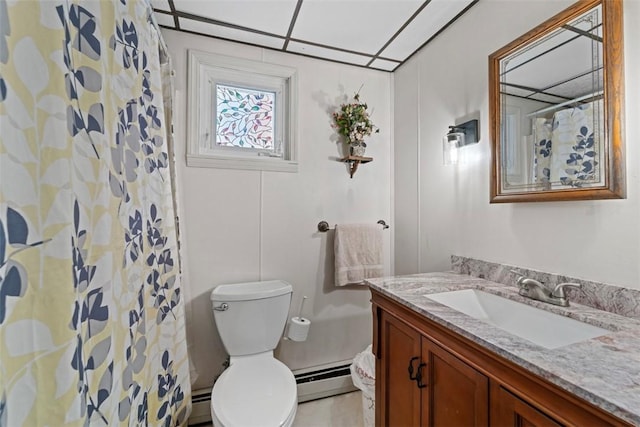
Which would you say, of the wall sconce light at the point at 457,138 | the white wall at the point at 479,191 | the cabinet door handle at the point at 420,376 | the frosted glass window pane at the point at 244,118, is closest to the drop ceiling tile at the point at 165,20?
the frosted glass window pane at the point at 244,118

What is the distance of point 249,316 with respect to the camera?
1559 millimetres

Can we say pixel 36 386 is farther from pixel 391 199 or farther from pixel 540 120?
pixel 391 199

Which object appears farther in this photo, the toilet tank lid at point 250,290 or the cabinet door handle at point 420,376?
the toilet tank lid at point 250,290

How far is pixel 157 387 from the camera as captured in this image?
3.52 ft

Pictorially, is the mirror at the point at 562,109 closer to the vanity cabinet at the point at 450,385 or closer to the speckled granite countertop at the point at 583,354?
the speckled granite countertop at the point at 583,354

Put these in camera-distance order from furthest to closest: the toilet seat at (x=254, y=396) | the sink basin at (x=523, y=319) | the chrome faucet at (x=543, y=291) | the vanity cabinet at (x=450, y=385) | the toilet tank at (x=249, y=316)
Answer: the toilet tank at (x=249, y=316) < the toilet seat at (x=254, y=396) < the chrome faucet at (x=543, y=291) < the sink basin at (x=523, y=319) < the vanity cabinet at (x=450, y=385)

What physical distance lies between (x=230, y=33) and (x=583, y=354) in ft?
6.91

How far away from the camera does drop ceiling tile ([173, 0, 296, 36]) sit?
4.75ft

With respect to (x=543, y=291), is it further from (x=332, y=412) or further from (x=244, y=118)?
(x=244, y=118)

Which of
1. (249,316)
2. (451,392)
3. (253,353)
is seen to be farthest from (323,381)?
(451,392)

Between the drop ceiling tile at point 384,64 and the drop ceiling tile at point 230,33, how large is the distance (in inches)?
26.7

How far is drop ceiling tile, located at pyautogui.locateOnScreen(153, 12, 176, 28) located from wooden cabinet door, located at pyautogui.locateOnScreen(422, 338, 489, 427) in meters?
2.04

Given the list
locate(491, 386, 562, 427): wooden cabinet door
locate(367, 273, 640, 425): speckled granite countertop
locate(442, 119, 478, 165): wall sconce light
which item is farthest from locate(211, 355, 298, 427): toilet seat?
locate(442, 119, 478, 165): wall sconce light

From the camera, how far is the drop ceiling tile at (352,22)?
146 centimetres
